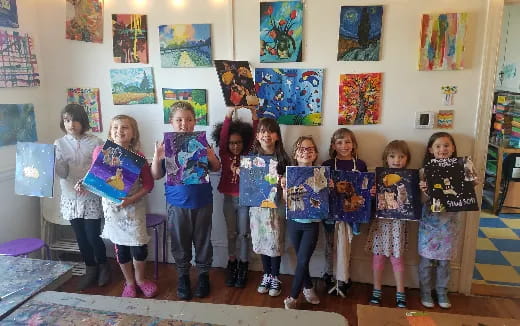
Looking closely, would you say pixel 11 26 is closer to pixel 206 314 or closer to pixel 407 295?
pixel 206 314

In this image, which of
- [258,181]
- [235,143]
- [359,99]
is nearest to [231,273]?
[258,181]

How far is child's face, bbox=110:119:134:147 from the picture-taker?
8.44ft

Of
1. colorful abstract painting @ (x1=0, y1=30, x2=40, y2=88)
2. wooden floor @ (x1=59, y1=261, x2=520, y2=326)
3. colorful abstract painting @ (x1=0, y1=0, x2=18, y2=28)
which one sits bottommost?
wooden floor @ (x1=59, y1=261, x2=520, y2=326)

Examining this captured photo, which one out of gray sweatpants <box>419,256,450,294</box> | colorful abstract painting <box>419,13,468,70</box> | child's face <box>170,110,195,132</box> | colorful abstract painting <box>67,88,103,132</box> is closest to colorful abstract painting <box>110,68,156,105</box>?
colorful abstract painting <box>67,88,103,132</box>

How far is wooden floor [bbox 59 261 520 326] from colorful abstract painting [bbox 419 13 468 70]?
1.62 metres

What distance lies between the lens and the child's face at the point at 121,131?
101 inches

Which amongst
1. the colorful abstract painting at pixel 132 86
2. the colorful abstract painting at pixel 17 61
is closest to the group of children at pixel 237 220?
the colorful abstract painting at pixel 132 86

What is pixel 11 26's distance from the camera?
112 inches

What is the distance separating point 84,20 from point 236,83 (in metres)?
1.36

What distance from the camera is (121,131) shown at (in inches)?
101

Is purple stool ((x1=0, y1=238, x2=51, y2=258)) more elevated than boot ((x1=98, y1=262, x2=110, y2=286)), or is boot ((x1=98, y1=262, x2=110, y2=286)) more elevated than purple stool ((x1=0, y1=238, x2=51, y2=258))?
purple stool ((x1=0, y1=238, x2=51, y2=258))

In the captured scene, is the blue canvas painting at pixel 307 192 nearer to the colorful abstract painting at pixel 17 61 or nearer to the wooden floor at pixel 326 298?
the wooden floor at pixel 326 298

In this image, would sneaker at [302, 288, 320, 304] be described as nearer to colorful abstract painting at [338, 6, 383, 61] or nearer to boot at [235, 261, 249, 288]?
boot at [235, 261, 249, 288]

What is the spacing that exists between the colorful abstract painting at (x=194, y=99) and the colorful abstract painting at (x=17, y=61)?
104 centimetres
